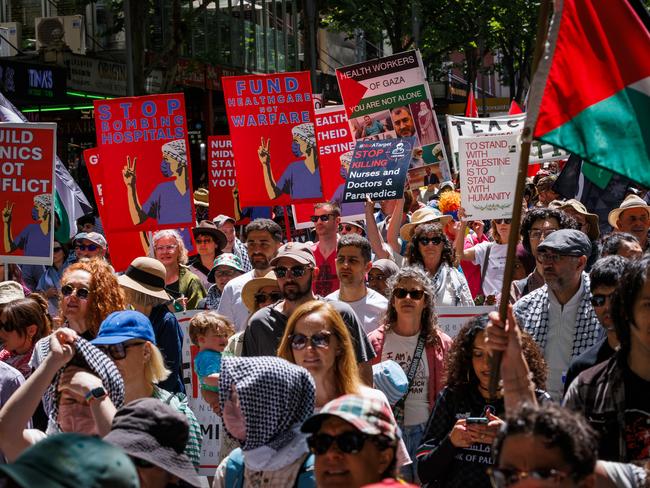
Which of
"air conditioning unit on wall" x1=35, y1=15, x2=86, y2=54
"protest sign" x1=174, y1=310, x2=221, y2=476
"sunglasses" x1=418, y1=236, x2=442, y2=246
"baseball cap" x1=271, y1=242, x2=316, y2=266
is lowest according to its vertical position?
"protest sign" x1=174, y1=310, x2=221, y2=476

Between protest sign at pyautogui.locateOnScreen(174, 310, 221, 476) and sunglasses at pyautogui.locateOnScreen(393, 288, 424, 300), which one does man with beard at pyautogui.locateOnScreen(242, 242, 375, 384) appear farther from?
protest sign at pyautogui.locateOnScreen(174, 310, 221, 476)

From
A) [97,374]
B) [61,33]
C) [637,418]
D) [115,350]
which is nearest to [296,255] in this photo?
[115,350]

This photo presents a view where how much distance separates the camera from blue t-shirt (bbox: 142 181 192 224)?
33.6 feet

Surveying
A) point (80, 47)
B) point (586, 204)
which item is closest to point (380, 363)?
point (586, 204)

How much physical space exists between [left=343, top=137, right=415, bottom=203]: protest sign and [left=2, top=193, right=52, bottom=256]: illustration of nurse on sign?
3.18 m

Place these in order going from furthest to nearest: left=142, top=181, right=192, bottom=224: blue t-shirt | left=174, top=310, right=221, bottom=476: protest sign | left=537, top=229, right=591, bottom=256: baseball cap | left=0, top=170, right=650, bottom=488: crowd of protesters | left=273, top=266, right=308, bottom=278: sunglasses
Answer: left=142, top=181, right=192, bottom=224: blue t-shirt → left=174, top=310, right=221, bottom=476: protest sign → left=273, top=266, right=308, bottom=278: sunglasses → left=537, top=229, right=591, bottom=256: baseball cap → left=0, top=170, right=650, bottom=488: crowd of protesters

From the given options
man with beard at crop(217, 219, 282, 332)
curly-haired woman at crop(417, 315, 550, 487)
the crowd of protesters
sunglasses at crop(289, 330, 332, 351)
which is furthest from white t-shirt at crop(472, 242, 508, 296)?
sunglasses at crop(289, 330, 332, 351)

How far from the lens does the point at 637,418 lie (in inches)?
157

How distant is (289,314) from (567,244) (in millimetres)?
1513

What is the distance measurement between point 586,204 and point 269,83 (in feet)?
10.1

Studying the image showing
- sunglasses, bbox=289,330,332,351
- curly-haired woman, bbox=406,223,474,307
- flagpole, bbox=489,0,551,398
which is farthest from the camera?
curly-haired woman, bbox=406,223,474,307

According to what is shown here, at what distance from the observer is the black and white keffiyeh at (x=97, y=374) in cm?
449

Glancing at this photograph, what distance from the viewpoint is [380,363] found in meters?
5.95

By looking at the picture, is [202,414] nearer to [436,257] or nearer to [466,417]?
[436,257]
